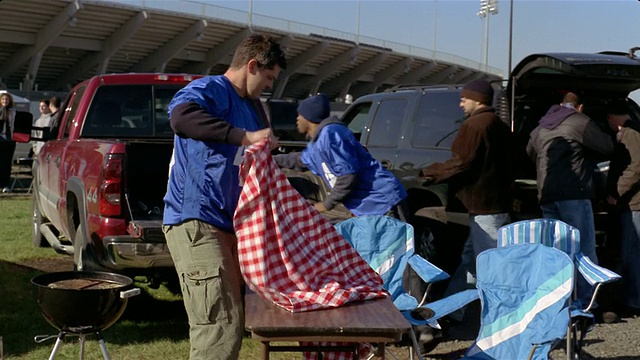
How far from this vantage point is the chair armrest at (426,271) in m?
5.43

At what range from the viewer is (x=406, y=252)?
587 cm

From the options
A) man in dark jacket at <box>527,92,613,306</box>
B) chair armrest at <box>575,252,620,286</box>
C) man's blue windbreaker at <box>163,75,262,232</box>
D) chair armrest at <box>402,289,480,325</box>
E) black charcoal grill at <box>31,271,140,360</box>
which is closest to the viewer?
man's blue windbreaker at <box>163,75,262,232</box>

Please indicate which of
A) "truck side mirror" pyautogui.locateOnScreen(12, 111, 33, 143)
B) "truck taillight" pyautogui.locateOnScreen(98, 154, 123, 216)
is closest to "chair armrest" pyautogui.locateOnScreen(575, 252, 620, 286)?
"truck taillight" pyautogui.locateOnScreen(98, 154, 123, 216)

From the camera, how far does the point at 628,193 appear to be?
24.8ft

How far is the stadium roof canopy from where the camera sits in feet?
136

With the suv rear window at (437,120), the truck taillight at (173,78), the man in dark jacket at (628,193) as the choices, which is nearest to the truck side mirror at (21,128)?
the truck taillight at (173,78)

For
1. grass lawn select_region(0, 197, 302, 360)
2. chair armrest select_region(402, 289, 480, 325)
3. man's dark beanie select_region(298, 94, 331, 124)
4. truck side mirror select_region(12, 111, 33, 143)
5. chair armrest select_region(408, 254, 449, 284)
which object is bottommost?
grass lawn select_region(0, 197, 302, 360)

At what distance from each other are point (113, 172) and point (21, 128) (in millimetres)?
1870

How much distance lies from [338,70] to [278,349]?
Answer: 59467 mm

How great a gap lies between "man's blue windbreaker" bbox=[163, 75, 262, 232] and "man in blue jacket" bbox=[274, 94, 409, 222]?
220 centimetres

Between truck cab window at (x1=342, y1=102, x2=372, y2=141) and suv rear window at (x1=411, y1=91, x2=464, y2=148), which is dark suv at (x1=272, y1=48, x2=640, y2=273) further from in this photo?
truck cab window at (x1=342, y1=102, x2=372, y2=141)

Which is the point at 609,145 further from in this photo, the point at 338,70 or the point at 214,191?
the point at 338,70

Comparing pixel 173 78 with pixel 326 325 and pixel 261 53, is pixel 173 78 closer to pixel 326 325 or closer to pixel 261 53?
pixel 261 53

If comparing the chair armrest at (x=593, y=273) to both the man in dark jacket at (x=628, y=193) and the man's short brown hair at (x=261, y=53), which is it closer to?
the man in dark jacket at (x=628, y=193)
